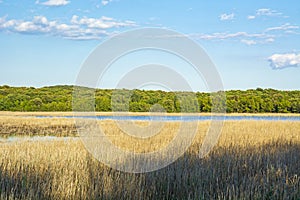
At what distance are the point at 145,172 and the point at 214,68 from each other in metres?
3.61

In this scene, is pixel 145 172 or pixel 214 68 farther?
pixel 214 68

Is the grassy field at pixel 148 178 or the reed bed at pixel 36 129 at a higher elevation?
the grassy field at pixel 148 178

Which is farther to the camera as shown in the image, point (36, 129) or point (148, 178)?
point (36, 129)

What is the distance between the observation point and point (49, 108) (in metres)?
63.0

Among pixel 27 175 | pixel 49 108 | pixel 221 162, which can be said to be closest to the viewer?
pixel 27 175

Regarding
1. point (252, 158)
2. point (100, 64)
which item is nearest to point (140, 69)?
point (100, 64)

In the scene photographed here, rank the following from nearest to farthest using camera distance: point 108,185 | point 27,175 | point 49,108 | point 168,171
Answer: point 108,185, point 27,175, point 168,171, point 49,108

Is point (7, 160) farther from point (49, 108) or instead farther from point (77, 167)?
point (49, 108)

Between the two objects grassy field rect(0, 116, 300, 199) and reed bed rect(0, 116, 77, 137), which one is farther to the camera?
reed bed rect(0, 116, 77, 137)

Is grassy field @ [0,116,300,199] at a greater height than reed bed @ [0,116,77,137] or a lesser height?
greater

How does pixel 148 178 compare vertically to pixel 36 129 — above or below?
above

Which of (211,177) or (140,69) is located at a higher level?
(140,69)

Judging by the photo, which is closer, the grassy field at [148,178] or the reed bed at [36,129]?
the grassy field at [148,178]

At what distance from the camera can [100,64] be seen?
8.10 m
